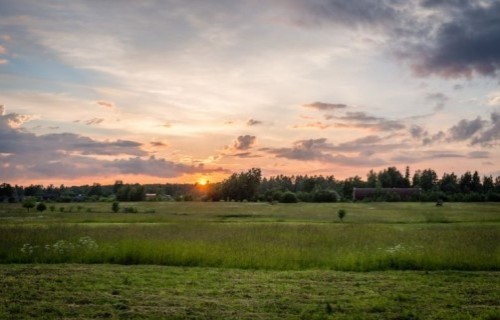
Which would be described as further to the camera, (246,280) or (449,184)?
(449,184)

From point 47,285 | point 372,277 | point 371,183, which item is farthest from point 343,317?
point 371,183

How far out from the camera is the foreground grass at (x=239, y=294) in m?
11.5

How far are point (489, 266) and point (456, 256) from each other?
1414 millimetres

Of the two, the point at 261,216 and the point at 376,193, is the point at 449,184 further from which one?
the point at 261,216

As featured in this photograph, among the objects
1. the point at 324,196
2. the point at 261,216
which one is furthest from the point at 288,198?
the point at 261,216

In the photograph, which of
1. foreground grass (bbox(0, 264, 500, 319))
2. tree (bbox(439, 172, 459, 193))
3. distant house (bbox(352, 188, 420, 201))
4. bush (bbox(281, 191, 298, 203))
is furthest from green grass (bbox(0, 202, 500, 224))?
tree (bbox(439, 172, 459, 193))

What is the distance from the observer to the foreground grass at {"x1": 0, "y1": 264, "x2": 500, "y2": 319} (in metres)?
11.5

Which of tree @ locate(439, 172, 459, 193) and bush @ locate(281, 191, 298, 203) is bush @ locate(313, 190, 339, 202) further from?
tree @ locate(439, 172, 459, 193)

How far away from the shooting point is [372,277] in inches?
672

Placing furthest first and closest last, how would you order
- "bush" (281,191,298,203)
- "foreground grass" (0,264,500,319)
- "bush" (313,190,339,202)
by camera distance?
"bush" (313,190,339,202) → "bush" (281,191,298,203) → "foreground grass" (0,264,500,319)

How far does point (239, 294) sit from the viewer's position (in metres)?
13.7

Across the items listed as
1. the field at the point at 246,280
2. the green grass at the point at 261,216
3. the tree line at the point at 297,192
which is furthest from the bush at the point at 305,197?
the field at the point at 246,280

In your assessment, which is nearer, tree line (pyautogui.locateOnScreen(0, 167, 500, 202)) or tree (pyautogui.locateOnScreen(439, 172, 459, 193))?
tree line (pyautogui.locateOnScreen(0, 167, 500, 202))

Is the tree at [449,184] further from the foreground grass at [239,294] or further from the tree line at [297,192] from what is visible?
the foreground grass at [239,294]
